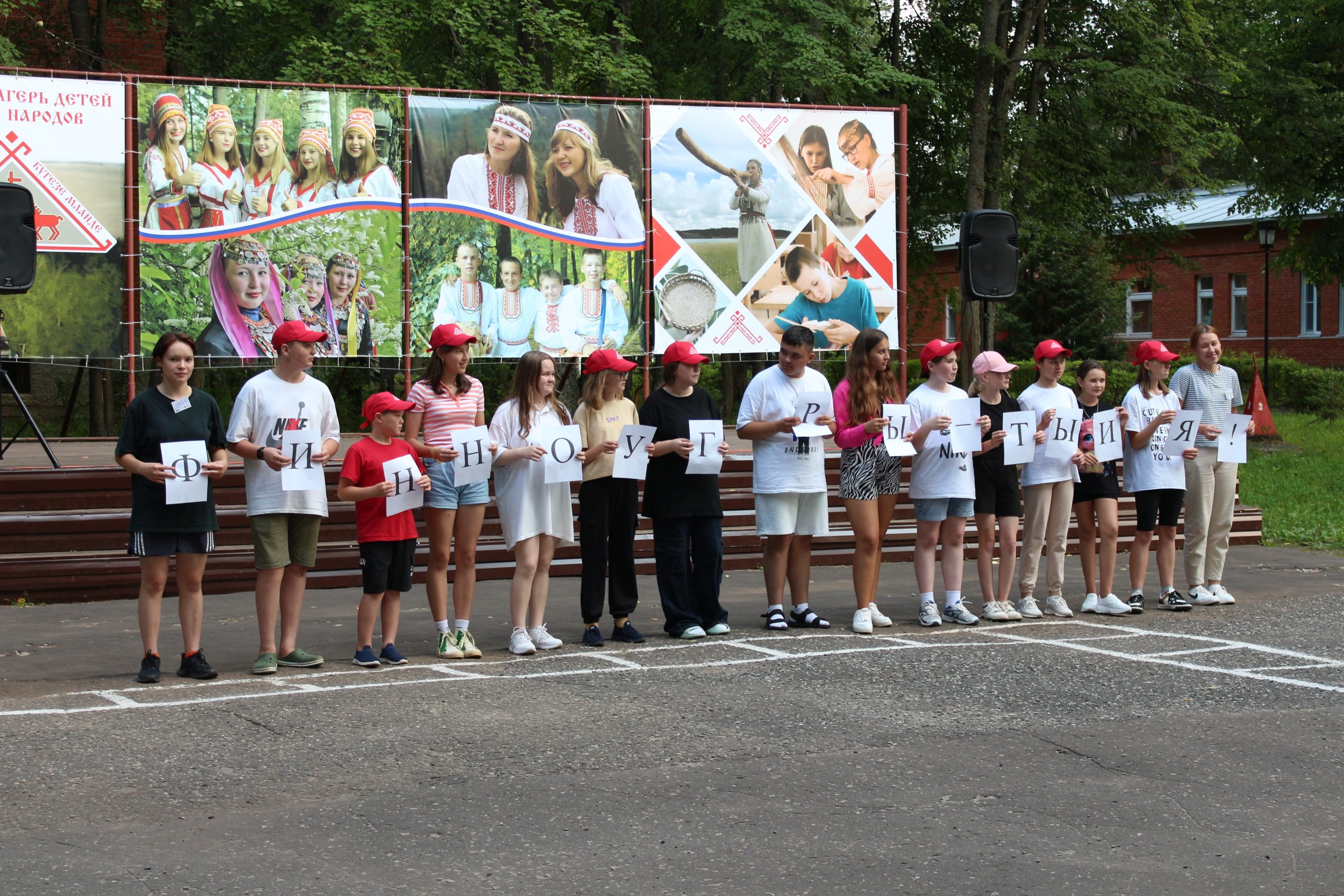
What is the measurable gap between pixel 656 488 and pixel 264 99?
700 cm

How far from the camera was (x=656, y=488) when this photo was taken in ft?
31.9

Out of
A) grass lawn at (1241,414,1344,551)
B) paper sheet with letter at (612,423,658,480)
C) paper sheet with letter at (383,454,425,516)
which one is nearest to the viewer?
paper sheet with letter at (383,454,425,516)

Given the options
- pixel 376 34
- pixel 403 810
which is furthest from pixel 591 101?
pixel 403 810

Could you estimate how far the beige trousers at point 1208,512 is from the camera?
11211 mm

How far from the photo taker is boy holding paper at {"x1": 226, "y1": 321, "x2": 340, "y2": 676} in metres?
8.44

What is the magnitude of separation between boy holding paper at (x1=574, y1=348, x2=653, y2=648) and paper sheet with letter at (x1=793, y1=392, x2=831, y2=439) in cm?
110

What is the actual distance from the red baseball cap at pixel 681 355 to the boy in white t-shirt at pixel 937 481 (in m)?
1.53

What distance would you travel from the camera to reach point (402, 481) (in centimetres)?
859

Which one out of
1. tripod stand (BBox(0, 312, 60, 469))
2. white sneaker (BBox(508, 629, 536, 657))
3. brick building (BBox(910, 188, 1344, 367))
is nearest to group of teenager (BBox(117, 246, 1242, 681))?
white sneaker (BBox(508, 629, 536, 657))

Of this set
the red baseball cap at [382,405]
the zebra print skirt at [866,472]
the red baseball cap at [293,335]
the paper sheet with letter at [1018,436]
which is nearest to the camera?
the red baseball cap at [293,335]

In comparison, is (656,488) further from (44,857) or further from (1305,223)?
(1305,223)

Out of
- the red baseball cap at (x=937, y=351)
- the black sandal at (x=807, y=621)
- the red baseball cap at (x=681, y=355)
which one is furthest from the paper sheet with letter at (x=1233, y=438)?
the red baseball cap at (x=681, y=355)

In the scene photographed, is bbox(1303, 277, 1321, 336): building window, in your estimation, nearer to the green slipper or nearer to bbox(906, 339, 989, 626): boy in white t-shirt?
bbox(906, 339, 989, 626): boy in white t-shirt

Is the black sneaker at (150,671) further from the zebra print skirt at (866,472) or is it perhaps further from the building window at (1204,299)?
the building window at (1204,299)
